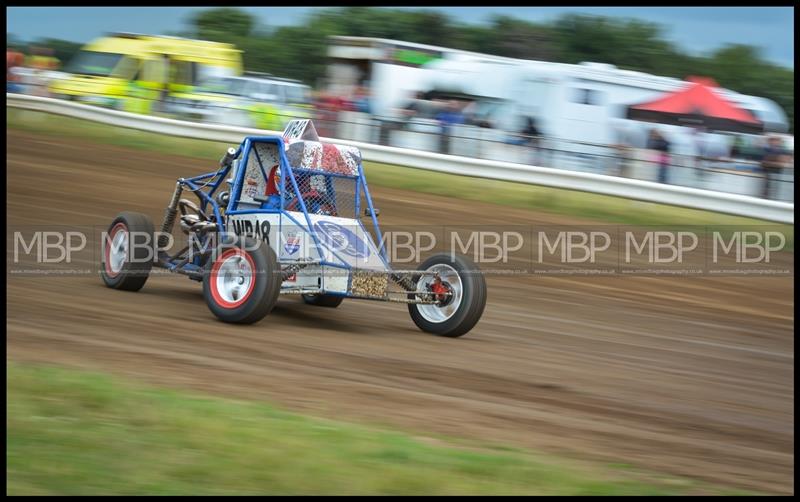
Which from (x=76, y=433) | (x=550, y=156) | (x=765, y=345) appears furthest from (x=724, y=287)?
(x=76, y=433)

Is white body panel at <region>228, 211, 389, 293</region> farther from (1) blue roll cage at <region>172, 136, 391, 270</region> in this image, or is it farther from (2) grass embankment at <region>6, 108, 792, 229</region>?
(2) grass embankment at <region>6, 108, 792, 229</region>

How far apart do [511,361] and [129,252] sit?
355cm

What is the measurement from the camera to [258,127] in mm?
20219

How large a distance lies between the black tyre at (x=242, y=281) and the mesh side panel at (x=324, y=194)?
0.74 meters

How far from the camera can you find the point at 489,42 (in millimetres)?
46250

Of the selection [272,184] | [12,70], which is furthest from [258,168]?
[12,70]

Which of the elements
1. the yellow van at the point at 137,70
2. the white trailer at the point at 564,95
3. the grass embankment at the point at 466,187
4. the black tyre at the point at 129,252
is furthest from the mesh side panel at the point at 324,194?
the yellow van at the point at 137,70

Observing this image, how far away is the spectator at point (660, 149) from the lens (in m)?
16.9

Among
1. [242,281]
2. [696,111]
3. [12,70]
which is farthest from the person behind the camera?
[12,70]

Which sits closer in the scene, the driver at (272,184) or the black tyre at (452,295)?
the black tyre at (452,295)

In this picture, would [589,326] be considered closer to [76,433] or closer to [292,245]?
[292,245]

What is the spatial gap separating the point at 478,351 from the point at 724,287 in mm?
6079

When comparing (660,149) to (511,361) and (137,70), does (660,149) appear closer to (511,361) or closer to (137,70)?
(511,361)

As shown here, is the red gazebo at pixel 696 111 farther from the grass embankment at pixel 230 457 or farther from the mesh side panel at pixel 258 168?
the grass embankment at pixel 230 457
